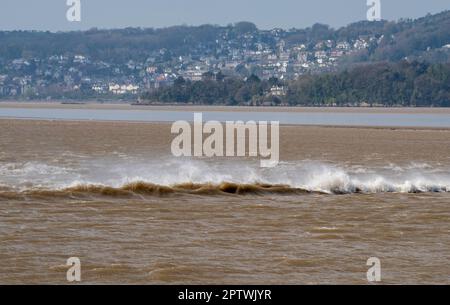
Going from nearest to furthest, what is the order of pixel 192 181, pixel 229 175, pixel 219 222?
1. pixel 219 222
2. pixel 192 181
3. pixel 229 175

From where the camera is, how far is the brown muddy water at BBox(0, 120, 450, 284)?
62.7 ft

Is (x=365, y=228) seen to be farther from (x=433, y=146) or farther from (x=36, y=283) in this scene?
(x=433, y=146)

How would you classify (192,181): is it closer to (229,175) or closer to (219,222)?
(229,175)

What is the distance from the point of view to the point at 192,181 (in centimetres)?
3334

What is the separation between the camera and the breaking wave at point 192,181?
3091 cm

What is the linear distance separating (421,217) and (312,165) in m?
18.0

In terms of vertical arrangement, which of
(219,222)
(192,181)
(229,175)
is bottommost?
(229,175)

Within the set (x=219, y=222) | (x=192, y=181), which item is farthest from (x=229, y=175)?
(x=219, y=222)

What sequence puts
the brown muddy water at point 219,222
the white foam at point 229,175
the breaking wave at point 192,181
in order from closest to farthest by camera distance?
the brown muddy water at point 219,222 < the breaking wave at point 192,181 < the white foam at point 229,175

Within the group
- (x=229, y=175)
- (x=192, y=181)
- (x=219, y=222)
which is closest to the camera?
(x=219, y=222)

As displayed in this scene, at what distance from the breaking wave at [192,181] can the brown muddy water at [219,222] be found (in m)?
0.06

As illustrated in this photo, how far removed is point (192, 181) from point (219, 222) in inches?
336

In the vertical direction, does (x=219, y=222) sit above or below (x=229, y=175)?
above

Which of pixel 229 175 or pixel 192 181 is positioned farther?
pixel 229 175
